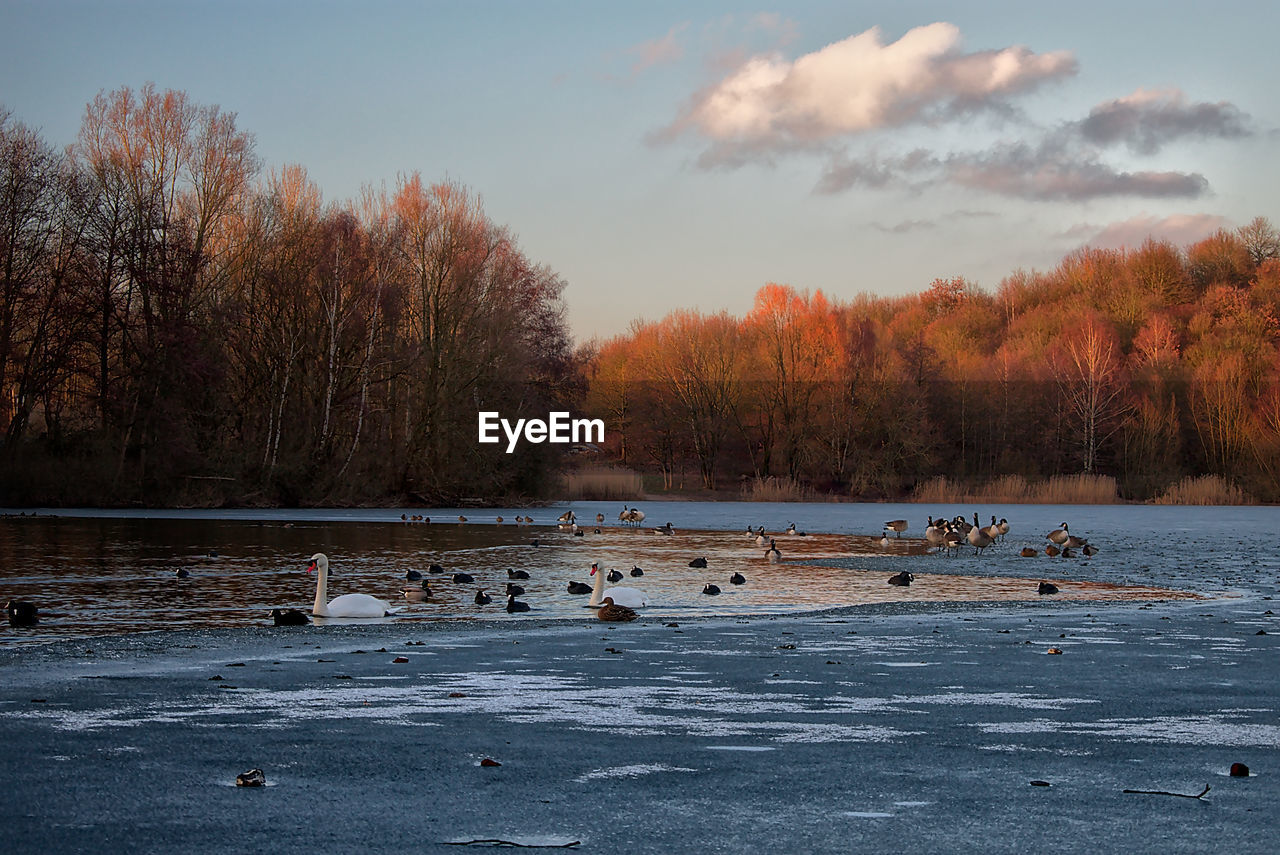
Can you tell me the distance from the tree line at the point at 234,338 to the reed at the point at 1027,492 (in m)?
16.7

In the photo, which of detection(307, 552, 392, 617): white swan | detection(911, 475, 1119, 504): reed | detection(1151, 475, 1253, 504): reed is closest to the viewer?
detection(307, 552, 392, 617): white swan

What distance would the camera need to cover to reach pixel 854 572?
65.6 ft

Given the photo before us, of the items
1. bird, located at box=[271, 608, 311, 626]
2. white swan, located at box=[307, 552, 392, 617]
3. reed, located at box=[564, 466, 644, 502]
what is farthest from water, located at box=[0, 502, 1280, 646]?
reed, located at box=[564, 466, 644, 502]

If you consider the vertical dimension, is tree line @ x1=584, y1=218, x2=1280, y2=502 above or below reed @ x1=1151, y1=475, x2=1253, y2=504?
above

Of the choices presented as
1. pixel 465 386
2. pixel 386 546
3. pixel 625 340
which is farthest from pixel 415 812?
pixel 625 340

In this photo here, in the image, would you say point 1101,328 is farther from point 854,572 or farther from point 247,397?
point 854,572

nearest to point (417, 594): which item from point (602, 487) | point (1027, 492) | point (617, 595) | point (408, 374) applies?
point (617, 595)

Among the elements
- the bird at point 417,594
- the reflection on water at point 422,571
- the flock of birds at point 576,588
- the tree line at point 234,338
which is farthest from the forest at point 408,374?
the bird at point 417,594

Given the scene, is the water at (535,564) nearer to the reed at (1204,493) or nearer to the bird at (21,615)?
the bird at (21,615)

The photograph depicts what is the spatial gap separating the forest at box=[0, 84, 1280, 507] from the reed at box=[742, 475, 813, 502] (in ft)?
1.39

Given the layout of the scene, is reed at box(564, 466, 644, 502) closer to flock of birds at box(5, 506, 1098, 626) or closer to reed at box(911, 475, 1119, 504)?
reed at box(911, 475, 1119, 504)

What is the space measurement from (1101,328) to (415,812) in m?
63.9

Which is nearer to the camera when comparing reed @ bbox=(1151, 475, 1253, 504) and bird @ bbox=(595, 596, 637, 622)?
bird @ bbox=(595, 596, 637, 622)

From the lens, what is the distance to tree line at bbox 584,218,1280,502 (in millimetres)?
58156
